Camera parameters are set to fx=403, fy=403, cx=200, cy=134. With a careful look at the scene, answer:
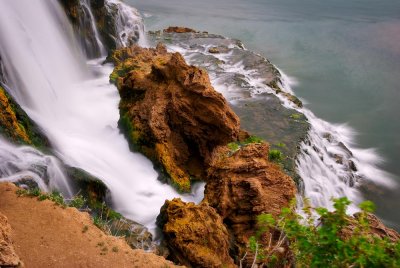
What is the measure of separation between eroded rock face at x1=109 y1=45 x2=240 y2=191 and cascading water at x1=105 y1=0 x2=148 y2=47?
10.0 m

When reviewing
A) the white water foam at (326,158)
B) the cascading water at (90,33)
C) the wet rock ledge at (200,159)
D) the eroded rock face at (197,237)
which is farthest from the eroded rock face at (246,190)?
the cascading water at (90,33)

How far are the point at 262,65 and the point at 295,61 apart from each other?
7.27m

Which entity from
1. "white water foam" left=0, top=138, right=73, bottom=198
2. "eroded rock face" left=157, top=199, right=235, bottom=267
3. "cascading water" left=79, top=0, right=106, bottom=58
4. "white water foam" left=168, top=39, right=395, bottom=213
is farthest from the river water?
"cascading water" left=79, top=0, right=106, bottom=58

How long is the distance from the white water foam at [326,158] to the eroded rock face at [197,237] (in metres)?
4.11

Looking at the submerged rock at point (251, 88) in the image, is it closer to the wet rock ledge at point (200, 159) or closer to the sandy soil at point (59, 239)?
the wet rock ledge at point (200, 159)

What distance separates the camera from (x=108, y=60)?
20875mm

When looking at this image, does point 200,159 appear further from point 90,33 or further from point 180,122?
point 90,33

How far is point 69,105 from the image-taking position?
15711mm

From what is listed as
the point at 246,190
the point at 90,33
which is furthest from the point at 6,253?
the point at 90,33

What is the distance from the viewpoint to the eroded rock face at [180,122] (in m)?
13.0

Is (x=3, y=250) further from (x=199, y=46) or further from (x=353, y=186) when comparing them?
(x=199, y=46)

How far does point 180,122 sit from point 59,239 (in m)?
7.12

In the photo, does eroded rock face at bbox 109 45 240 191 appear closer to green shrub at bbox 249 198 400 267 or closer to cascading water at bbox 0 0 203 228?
cascading water at bbox 0 0 203 228

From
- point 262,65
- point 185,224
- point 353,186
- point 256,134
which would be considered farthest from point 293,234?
point 262,65
